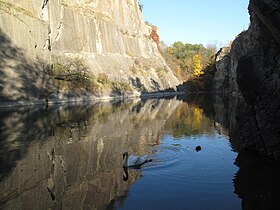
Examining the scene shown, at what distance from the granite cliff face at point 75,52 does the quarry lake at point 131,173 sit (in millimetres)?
26859

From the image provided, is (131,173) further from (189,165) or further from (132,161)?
(189,165)

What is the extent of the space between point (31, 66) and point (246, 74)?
125 ft

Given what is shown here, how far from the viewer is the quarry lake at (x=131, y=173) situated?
9.82m

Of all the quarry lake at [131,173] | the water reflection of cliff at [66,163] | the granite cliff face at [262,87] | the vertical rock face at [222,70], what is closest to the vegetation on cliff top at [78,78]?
the vertical rock face at [222,70]

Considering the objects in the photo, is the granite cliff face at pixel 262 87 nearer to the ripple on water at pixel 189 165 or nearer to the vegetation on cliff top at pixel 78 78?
the ripple on water at pixel 189 165

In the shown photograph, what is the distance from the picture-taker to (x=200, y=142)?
745 inches

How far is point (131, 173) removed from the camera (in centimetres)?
1261

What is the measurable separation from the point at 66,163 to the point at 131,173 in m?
3.02

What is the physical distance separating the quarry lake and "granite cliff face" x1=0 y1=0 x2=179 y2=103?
88.1ft

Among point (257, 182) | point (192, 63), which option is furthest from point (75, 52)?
point (192, 63)

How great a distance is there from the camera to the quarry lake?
9820 millimetres

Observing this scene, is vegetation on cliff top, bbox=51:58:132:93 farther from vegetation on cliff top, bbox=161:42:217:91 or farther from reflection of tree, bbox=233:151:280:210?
reflection of tree, bbox=233:151:280:210

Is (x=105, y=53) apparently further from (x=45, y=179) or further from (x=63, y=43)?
(x=45, y=179)

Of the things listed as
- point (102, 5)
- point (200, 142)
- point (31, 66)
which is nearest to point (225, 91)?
point (102, 5)
